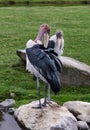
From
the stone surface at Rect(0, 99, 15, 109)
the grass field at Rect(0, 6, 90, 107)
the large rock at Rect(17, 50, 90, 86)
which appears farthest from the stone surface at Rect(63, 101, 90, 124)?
the large rock at Rect(17, 50, 90, 86)

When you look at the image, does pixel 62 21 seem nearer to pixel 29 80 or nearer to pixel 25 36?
pixel 25 36

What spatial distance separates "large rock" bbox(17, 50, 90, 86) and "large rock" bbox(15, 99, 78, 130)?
231 centimetres

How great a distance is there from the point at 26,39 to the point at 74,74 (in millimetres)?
6613

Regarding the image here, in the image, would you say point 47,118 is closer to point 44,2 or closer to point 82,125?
point 82,125

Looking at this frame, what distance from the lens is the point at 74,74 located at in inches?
460

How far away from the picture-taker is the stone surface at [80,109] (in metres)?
9.54

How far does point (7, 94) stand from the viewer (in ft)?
36.6

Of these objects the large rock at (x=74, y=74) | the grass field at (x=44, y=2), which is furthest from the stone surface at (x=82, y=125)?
the grass field at (x=44, y=2)

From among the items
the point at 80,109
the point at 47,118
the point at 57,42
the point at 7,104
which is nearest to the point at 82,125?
the point at 80,109

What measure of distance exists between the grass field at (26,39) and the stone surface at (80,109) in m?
0.92

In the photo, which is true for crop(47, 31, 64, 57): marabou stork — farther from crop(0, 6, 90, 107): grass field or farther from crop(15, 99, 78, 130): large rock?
crop(0, 6, 90, 107): grass field

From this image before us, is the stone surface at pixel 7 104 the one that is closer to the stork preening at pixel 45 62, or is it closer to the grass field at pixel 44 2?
the stork preening at pixel 45 62

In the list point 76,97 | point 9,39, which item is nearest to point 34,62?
point 76,97

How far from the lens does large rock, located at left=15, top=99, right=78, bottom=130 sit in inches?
346
